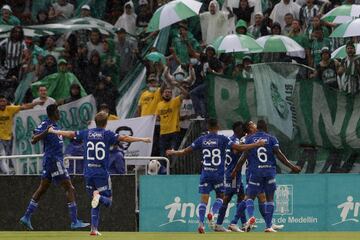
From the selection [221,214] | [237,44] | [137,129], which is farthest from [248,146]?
[137,129]

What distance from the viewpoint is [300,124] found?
31.0 m

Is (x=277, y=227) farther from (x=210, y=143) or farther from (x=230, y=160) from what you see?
(x=210, y=143)

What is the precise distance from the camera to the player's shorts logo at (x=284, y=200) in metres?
31.1

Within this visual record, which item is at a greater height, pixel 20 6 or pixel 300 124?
pixel 20 6

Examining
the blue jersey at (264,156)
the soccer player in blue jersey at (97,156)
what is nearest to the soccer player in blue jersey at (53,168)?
the soccer player in blue jersey at (97,156)

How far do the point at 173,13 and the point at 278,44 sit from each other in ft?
7.86

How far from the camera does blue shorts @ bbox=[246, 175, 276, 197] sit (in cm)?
2869

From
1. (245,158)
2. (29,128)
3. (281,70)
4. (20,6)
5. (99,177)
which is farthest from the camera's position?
(20,6)

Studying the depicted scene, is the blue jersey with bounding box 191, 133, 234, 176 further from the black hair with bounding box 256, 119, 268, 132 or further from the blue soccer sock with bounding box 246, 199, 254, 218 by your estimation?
the blue soccer sock with bounding box 246, 199, 254, 218

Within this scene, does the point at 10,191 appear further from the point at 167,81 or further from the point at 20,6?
the point at 20,6

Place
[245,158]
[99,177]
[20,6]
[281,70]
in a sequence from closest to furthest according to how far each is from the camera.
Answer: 1. [99,177]
2. [245,158]
3. [281,70]
4. [20,6]

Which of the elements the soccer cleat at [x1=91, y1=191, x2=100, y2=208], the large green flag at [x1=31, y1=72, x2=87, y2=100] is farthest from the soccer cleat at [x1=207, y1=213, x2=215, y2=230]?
the large green flag at [x1=31, y1=72, x2=87, y2=100]

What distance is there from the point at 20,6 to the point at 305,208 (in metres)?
10.7

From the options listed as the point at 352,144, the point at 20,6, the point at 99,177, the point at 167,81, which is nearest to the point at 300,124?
the point at 352,144
